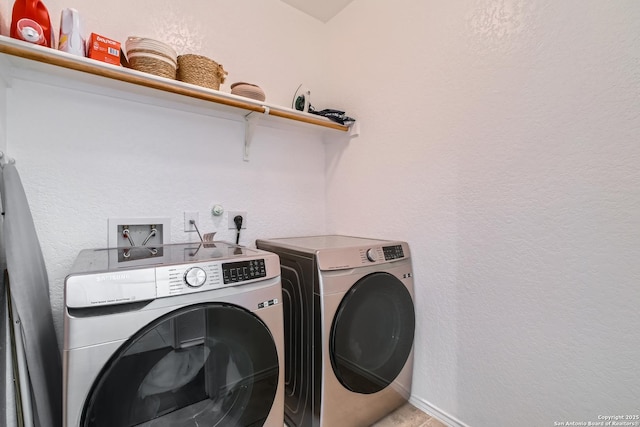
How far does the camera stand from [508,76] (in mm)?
1123

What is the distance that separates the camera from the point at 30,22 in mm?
947

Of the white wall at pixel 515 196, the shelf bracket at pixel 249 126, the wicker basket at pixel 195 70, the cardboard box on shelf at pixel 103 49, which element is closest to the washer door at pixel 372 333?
the white wall at pixel 515 196

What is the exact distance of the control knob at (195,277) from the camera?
2.75ft

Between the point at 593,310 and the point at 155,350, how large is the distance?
1.43 meters

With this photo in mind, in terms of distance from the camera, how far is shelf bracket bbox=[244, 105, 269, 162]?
1.51 metres

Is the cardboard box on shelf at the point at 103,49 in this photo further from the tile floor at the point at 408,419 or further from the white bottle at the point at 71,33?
the tile floor at the point at 408,419

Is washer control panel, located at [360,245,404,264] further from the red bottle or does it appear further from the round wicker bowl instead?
the red bottle

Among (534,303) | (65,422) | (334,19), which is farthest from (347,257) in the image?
(334,19)

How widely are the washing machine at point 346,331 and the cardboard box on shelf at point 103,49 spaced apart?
1052 mm

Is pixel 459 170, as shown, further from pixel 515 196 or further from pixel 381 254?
pixel 381 254

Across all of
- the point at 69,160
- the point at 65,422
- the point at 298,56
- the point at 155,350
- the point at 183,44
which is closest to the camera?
the point at 65,422

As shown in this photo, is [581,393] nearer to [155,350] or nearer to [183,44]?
[155,350]

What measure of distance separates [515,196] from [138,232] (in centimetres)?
173

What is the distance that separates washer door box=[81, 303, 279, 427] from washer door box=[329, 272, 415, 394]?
32 cm
